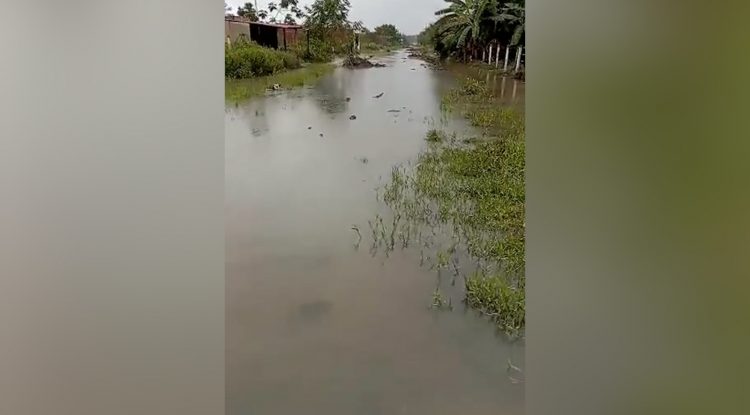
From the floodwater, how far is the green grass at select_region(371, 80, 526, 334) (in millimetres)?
62

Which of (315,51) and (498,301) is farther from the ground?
(315,51)

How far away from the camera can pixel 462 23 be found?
1.82m

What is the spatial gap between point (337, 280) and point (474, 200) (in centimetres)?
48

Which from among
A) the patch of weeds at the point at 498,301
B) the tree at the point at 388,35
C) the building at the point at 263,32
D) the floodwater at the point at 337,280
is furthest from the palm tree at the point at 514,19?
the patch of weeds at the point at 498,301

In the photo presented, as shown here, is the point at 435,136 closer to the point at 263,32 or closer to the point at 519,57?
the point at 519,57

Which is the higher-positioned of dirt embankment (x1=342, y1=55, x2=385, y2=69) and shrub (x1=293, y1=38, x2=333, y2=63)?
shrub (x1=293, y1=38, x2=333, y2=63)

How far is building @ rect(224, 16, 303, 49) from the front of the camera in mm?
1773

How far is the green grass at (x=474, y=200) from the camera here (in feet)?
5.83

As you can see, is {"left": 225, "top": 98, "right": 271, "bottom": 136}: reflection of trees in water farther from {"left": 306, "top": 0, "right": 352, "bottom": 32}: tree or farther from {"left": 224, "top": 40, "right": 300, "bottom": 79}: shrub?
{"left": 306, "top": 0, "right": 352, "bottom": 32}: tree
